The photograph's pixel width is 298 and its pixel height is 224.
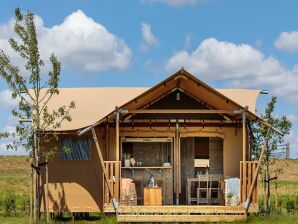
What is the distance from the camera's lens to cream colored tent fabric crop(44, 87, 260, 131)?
17.9 metres

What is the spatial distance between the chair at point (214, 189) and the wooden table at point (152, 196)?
1.80 meters

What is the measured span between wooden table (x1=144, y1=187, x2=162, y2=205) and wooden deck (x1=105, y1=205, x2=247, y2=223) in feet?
2.49

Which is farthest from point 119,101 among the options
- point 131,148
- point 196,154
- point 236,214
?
point 236,214

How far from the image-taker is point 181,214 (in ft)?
48.4

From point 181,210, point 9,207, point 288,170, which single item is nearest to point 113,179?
point 181,210

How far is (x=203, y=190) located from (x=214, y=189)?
0.35 m

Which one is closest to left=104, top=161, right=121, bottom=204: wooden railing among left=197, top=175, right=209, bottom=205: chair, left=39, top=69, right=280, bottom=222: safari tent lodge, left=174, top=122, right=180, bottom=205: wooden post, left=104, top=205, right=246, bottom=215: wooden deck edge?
left=39, top=69, right=280, bottom=222: safari tent lodge

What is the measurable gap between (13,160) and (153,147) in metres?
45.2

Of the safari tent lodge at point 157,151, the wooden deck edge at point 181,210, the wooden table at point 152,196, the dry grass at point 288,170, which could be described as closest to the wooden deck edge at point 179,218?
the wooden deck edge at point 181,210

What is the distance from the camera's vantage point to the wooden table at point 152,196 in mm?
15555

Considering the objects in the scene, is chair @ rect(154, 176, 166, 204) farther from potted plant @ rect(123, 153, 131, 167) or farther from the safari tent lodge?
potted plant @ rect(123, 153, 131, 167)

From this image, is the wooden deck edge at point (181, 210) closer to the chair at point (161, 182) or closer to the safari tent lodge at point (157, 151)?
the safari tent lodge at point (157, 151)

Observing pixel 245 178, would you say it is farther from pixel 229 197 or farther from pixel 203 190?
pixel 203 190

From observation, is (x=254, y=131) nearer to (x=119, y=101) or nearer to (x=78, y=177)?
(x=119, y=101)
